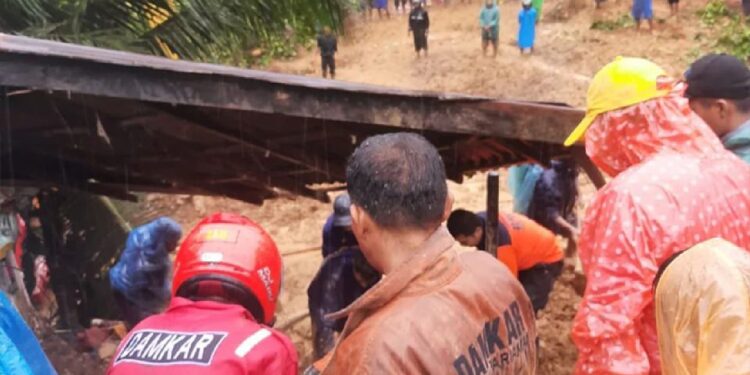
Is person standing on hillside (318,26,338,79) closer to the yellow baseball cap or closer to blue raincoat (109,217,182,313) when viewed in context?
blue raincoat (109,217,182,313)

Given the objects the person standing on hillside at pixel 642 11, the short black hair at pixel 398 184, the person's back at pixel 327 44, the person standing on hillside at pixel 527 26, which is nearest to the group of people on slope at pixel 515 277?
the short black hair at pixel 398 184

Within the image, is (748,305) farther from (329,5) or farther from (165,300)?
(329,5)

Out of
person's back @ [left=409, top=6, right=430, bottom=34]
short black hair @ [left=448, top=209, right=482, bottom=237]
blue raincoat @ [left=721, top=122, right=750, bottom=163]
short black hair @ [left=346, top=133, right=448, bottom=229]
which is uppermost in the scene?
short black hair @ [left=346, top=133, right=448, bottom=229]

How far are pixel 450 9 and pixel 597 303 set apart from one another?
23018mm

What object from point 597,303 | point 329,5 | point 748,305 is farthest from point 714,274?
point 329,5

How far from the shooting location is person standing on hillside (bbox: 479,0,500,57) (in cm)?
1828

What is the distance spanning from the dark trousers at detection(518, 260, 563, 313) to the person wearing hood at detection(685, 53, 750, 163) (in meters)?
2.34

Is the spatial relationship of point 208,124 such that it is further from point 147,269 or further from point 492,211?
point 147,269

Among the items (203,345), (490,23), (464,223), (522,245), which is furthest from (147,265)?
(490,23)

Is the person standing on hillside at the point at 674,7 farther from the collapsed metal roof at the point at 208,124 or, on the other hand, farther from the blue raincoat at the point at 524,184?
the collapsed metal roof at the point at 208,124

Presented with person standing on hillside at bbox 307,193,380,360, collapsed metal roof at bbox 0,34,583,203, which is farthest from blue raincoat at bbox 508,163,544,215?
person standing on hillside at bbox 307,193,380,360

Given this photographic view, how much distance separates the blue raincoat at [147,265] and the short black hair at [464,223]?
1.84 meters

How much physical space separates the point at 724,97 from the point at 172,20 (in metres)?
5.02

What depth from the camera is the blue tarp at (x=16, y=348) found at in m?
1.90
